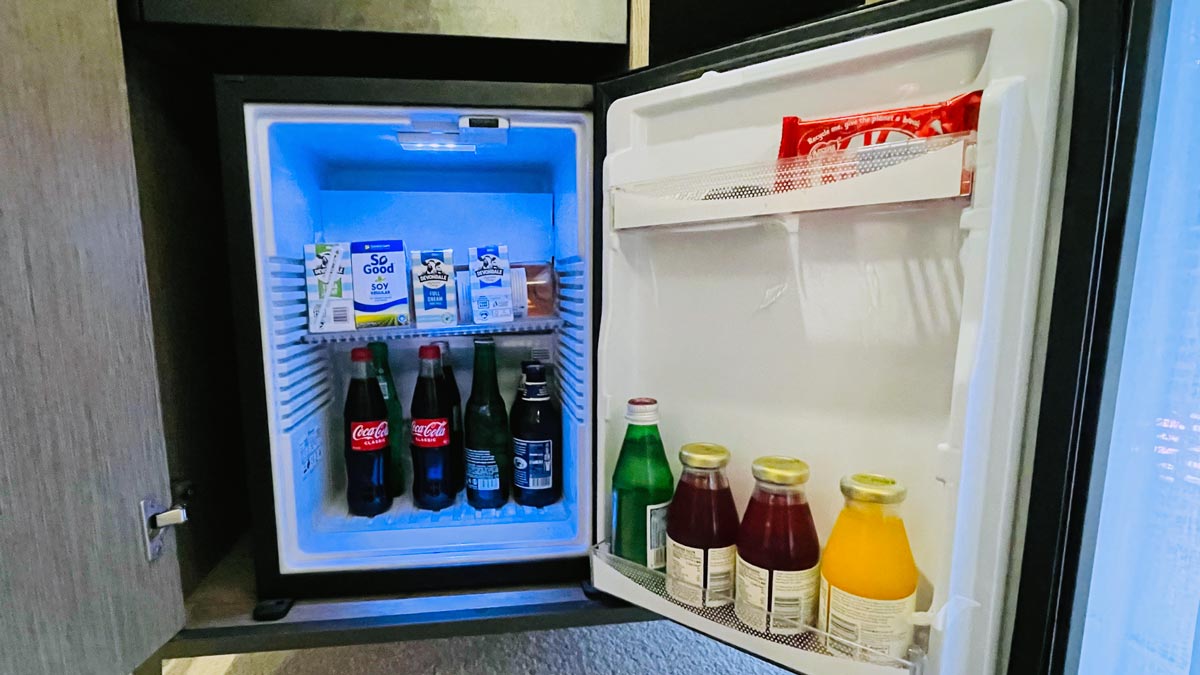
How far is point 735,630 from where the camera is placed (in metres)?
0.68

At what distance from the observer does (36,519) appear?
0.50 m

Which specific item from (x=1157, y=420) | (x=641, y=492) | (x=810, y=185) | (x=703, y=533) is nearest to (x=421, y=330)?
(x=641, y=492)

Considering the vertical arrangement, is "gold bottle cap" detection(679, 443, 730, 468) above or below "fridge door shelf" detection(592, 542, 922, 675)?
above

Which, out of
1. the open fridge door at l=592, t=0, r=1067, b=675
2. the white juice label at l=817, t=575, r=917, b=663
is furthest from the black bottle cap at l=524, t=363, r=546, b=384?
the white juice label at l=817, t=575, r=917, b=663

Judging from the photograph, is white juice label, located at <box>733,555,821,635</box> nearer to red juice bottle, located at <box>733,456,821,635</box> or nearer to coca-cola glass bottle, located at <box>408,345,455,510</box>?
red juice bottle, located at <box>733,456,821,635</box>

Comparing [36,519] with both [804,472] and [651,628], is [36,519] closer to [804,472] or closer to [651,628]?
[804,472]

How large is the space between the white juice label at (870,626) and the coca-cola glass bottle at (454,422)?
79 centimetres

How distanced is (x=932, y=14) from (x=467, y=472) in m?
1.02

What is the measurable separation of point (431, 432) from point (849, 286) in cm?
80

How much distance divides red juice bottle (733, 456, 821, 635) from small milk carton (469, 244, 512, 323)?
21.8 inches

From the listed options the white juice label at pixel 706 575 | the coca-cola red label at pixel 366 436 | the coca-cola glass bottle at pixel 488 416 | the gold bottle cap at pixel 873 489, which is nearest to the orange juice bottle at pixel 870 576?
the gold bottle cap at pixel 873 489

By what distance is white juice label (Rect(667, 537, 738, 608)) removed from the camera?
72 centimetres

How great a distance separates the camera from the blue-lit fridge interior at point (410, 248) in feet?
2.85

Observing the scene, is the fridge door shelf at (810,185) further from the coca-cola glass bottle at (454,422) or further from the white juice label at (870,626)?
the coca-cola glass bottle at (454,422)
